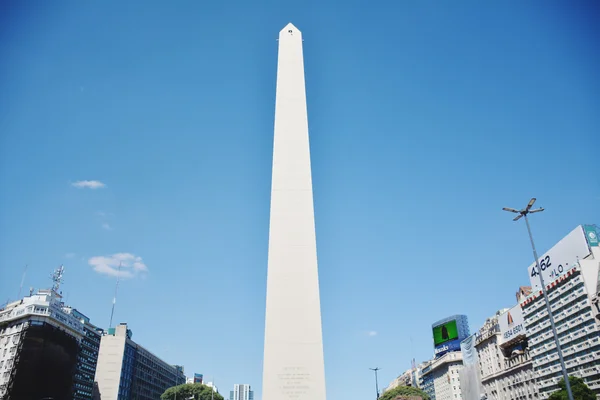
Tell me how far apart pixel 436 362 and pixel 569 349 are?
60082mm

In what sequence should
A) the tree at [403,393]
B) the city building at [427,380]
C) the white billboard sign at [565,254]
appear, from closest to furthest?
the white billboard sign at [565,254]
the tree at [403,393]
the city building at [427,380]

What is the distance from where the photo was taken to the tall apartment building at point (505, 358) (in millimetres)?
61750

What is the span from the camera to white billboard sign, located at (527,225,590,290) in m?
47.8

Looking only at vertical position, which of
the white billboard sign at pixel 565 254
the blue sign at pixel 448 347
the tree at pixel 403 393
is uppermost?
the white billboard sign at pixel 565 254

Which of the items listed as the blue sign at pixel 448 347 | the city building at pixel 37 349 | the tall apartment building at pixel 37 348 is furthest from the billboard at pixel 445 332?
the city building at pixel 37 349

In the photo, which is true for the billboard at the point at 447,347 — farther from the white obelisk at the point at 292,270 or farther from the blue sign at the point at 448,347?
the white obelisk at the point at 292,270

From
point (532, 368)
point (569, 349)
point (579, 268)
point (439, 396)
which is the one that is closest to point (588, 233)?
point (579, 268)

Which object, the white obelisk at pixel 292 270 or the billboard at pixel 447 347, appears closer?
the white obelisk at pixel 292 270

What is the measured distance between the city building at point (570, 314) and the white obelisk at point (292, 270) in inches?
1592

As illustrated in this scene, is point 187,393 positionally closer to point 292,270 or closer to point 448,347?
point 448,347

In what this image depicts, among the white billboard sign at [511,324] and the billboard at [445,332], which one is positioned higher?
the billboard at [445,332]

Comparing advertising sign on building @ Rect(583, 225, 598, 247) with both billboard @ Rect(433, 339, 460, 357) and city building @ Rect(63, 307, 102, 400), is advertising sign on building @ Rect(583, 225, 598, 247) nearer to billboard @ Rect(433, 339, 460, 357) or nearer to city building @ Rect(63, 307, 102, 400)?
billboard @ Rect(433, 339, 460, 357)

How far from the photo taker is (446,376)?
3912 inches

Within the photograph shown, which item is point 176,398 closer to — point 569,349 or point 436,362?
point 569,349
